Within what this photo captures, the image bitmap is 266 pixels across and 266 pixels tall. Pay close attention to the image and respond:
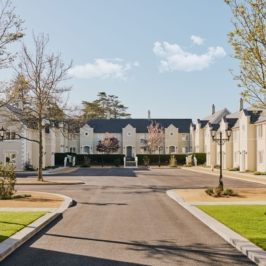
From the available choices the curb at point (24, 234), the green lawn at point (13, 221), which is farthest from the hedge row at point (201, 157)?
the green lawn at point (13, 221)

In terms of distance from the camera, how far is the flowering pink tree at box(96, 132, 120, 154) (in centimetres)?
7238

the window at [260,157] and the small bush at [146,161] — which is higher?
the window at [260,157]

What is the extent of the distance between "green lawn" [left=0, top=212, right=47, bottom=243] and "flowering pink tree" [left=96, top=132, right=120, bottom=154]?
58.5 meters

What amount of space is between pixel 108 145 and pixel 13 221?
6052 centimetres

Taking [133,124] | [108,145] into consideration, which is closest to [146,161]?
[108,145]

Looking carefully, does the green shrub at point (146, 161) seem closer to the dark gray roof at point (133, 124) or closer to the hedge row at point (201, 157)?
the hedge row at point (201, 157)

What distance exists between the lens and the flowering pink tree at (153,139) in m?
74.6

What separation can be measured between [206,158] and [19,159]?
29381 millimetres

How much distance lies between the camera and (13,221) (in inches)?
465

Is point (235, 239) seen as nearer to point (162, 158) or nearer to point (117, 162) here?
point (117, 162)

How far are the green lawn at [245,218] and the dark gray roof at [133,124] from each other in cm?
6266

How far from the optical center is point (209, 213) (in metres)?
13.6

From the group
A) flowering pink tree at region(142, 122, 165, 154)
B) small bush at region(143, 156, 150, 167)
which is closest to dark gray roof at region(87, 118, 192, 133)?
flowering pink tree at region(142, 122, 165, 154)

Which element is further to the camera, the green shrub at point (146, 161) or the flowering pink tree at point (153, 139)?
the flowering pink tree at point (153, 139)
